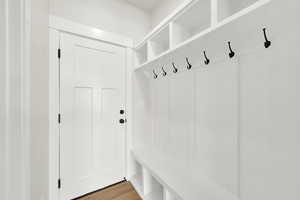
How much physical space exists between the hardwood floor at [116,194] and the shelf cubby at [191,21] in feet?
5.86

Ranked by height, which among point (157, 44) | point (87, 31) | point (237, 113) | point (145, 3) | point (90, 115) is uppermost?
point (145, 3)

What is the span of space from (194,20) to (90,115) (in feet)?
5.01

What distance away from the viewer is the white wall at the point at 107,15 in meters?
1.52

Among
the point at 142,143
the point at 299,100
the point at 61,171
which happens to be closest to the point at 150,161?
the point at 142,143

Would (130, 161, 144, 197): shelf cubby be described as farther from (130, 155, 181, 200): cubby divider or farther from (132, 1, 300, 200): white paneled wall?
(132, 1, 300, 200): white paneled wall

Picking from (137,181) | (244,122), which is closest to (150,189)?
(137,181)

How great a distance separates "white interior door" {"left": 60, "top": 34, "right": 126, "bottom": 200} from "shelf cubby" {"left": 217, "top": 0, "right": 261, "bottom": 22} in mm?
1407

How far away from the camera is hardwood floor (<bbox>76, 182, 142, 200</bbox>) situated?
1604mm

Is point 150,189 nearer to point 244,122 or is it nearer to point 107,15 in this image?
point 244,122

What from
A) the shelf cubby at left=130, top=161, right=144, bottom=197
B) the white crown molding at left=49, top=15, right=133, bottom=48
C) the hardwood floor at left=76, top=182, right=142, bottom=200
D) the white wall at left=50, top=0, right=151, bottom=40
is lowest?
the hardwood floor at left=76, top=182, right=142, bottom=200

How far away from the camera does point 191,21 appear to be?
1.16 metres
